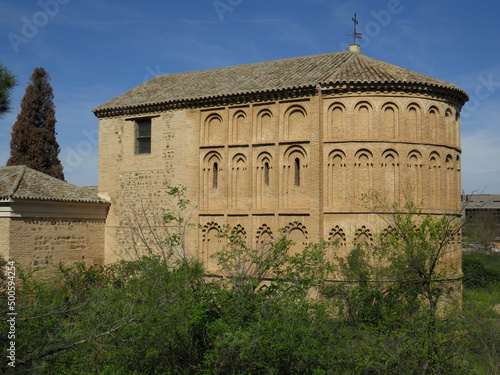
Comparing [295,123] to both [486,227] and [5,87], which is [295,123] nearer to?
[5,87]

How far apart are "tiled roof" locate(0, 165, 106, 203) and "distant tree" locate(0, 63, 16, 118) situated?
9279mm

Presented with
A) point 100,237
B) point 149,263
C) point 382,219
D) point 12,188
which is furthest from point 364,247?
point 12,188

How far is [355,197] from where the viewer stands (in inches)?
634

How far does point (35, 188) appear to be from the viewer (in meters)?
16.8

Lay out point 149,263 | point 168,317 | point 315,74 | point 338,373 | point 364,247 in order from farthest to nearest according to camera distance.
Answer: point 315,74 < point 364,247 < point 149,263 < point 168,317 < point 338,373

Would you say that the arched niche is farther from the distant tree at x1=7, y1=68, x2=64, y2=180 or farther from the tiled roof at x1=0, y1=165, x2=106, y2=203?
the distant tree at x1=7, y1=68, x2=64, y2=180

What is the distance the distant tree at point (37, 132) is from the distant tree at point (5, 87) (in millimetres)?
22353

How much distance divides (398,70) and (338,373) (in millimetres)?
11321

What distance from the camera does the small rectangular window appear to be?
1955 centimetres

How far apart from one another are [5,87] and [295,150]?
433 inches

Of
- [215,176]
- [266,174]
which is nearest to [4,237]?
[215,176]

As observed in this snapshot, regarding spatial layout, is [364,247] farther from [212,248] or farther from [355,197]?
[212,248]

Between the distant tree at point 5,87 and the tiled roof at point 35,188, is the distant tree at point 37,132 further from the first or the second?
the distant tree at point 5,87

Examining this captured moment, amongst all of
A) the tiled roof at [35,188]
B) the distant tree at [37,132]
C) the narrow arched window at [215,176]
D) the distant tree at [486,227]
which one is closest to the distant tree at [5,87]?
the tiled roof at [35,188]
